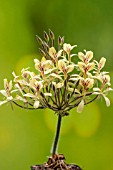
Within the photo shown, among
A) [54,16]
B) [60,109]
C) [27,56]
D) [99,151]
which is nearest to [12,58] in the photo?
[27,56]

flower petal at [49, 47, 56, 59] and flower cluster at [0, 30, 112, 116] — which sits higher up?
flower petal at [49, 47, 56, 59]

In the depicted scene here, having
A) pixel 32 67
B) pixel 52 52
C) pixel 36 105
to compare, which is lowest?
pixel 36 105

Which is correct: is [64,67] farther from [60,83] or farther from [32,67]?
[32,67]

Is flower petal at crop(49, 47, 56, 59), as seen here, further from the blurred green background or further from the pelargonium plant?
the blurred green background

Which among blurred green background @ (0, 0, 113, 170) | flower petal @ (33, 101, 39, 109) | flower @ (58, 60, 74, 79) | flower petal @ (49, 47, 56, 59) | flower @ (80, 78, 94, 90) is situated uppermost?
blurred green background @ (0, 0, 113, 170)

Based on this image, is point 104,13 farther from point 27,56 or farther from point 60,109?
point 60,109

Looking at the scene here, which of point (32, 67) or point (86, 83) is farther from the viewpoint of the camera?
point (32, 67)

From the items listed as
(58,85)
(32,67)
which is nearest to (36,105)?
(58,85)

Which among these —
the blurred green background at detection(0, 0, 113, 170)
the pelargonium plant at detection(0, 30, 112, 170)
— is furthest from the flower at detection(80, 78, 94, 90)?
the blurred green background at detection(0, 0, 113, 170)

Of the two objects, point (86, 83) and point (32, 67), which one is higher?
point (32, 67)
